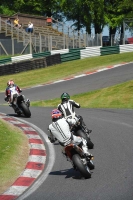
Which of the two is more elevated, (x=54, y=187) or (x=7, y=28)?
(x=7, y=28)

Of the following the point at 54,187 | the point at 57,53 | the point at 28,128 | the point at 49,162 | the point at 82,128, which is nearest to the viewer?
the point at 54,187

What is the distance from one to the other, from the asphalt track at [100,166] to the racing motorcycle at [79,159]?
164mm

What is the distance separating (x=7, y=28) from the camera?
44594 mm

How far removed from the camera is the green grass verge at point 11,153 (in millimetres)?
10339

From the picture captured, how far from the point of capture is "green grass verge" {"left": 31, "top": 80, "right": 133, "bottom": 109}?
2298cm

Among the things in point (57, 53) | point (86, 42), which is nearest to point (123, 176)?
point (57, 53)

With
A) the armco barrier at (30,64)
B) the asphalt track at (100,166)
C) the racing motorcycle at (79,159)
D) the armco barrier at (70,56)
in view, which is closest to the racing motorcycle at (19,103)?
the asphalt track at (100,166)

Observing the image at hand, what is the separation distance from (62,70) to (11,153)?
23913mm

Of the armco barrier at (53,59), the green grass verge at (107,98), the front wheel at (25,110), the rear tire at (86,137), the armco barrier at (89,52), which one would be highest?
the armco barrier at (89,52)

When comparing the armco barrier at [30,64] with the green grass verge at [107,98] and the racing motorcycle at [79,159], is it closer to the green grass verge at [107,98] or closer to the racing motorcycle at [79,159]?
the green grass verge at [107,98]

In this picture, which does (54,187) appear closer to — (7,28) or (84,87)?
(84,87)

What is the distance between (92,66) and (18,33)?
975 cm

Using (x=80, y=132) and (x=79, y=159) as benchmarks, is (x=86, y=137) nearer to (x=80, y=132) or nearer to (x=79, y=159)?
(x=80, y=132)

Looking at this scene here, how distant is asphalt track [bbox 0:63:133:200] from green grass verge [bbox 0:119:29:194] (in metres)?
0.56
